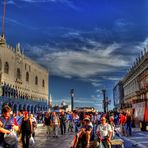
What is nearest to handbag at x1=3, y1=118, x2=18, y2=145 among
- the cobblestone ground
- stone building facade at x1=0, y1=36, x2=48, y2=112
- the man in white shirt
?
the man in white shirt

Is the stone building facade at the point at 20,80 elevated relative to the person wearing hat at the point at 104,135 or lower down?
elevated

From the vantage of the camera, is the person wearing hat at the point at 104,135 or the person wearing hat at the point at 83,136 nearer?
the person wearing hat at the point at 83,136

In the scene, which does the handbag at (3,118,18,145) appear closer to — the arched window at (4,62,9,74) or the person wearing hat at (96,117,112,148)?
the person wearing hat at (96,117,112,148)

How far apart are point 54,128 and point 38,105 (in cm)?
6101

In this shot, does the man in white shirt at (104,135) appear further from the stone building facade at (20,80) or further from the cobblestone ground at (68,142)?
the stone building facade at (20,80)

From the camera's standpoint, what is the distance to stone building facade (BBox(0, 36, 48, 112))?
65062 millimetres

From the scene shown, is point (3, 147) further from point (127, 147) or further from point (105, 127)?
point (127, 147)

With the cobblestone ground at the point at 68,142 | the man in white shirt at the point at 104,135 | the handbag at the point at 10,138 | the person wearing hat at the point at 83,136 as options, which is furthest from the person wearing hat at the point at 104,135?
the cobblestone ground at the point at 68,142

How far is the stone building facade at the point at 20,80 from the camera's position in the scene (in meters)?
65.1

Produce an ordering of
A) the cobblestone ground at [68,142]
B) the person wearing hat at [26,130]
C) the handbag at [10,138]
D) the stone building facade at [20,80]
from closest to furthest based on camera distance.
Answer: the handbag at [10,138] → the person wearing hat at [26,130] → the cobblestone ground at [68,142] → the stone building facade at [20,80]

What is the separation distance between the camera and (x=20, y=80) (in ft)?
252

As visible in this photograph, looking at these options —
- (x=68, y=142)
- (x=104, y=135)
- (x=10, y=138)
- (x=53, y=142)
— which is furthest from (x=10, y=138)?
(x=53, y=142)

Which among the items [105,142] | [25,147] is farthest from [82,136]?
[25,147]

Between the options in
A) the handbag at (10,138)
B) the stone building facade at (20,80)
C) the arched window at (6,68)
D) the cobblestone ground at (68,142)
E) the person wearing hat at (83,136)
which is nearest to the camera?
the handbag at (10,138)
